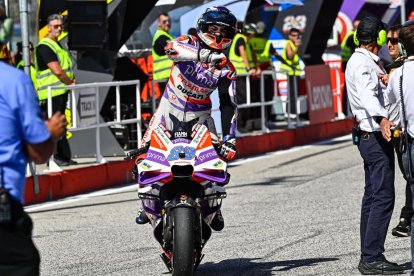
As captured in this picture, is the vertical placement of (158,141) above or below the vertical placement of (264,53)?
below

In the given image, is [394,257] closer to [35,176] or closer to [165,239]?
[165,239]

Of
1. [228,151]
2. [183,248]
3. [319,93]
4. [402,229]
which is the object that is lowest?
[402,229]

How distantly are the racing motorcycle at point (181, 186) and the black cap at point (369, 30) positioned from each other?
1.49 meters

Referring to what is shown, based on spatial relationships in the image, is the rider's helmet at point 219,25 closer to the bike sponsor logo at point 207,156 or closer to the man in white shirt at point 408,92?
the bike sponsor logo at point 207,156

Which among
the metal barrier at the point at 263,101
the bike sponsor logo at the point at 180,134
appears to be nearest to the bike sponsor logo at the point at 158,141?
the bike sponsor logo at the point at 180,134

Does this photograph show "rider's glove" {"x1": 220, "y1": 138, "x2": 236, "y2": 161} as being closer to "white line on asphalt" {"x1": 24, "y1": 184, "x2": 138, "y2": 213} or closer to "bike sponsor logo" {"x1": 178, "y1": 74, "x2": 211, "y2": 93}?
"bike sponsor logo" {"x1": 178, "y1": 74, "x2": 211, "y2": 93}

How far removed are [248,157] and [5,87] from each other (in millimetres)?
14253

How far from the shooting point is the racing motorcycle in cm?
820

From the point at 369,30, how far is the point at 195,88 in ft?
4.62

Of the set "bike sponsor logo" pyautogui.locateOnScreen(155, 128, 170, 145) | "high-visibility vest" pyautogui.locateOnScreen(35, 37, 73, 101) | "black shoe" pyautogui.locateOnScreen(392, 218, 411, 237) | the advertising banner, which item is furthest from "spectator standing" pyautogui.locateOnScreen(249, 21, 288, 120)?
"bike sponsor logo" pyautogui.locateOnScreen(155, 128, 170, 145)

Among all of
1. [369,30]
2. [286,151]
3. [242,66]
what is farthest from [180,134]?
[242,66]

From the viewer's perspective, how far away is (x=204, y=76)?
8875 mm

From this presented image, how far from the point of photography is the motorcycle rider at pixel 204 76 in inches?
346

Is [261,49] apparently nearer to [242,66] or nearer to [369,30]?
[242,66]
